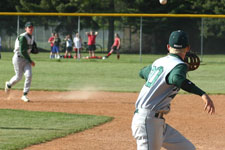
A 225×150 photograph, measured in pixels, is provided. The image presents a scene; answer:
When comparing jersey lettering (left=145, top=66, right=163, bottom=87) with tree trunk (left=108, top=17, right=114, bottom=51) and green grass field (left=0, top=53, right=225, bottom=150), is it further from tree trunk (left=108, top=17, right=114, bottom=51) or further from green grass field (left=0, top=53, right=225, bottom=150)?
tree trunk (left=108, top=17, right=114, bottom=51)

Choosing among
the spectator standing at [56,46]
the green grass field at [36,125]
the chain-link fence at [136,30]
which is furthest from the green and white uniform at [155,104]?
the spectator standing at [56,46]

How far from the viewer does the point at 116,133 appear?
8.84m

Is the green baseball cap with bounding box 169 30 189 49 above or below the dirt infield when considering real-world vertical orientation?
above

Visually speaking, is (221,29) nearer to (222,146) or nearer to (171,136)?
(222,146)

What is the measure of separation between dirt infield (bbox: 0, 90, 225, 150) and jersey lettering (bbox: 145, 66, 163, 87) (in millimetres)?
2766

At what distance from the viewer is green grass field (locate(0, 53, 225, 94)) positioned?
1630 cm

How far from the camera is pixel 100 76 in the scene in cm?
1964

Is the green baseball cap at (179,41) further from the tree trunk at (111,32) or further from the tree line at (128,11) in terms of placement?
the tree trunk at (111,32)

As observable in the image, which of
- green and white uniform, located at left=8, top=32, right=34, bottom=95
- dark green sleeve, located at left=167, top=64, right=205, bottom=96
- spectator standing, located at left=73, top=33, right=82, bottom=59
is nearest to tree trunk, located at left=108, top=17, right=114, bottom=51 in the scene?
spectator standing, located at left=73, top=33, right=82, bottom=59

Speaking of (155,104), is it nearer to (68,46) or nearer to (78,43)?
(78,43)

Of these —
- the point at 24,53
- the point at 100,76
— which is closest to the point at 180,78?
the point at 24,53

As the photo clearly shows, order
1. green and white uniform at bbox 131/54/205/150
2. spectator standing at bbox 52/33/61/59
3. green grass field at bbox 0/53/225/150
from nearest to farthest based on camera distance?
green and white uniform at bbox 131/54/205/150 → green grass field at bbox 0/53/225/150 → spectator standing at bbox 52/33/61/59

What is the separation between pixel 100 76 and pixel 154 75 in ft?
48.0

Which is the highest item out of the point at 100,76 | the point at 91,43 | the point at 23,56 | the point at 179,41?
the point at 179,41
